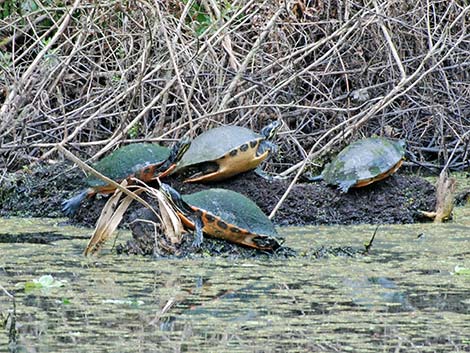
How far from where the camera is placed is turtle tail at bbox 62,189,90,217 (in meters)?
6.44

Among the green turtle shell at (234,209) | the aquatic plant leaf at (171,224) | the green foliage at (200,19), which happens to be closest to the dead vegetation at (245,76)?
the green foliage at (200,19)

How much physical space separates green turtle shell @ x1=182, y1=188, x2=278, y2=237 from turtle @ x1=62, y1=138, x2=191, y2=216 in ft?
2.79

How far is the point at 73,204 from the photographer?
646 centimetres

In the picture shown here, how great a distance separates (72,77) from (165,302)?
4635 millimetres

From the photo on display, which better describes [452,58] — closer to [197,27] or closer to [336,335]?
[197,27]

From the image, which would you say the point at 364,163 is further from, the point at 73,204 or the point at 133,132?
the point at 133,132

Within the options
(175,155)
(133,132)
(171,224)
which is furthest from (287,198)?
(133,132)

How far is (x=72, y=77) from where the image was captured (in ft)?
27.3

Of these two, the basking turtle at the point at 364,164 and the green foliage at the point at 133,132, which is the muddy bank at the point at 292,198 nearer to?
the basking turtle at the point at 364,164

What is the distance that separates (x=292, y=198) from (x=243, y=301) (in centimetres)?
265

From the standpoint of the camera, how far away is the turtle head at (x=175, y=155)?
6.32 m

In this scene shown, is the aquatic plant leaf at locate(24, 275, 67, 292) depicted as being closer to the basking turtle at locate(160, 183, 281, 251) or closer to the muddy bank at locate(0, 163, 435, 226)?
the basking turtle at locate(160, 183, 281, 251)

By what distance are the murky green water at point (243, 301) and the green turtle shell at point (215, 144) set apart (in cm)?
103

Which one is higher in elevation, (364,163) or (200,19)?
(200,19)
